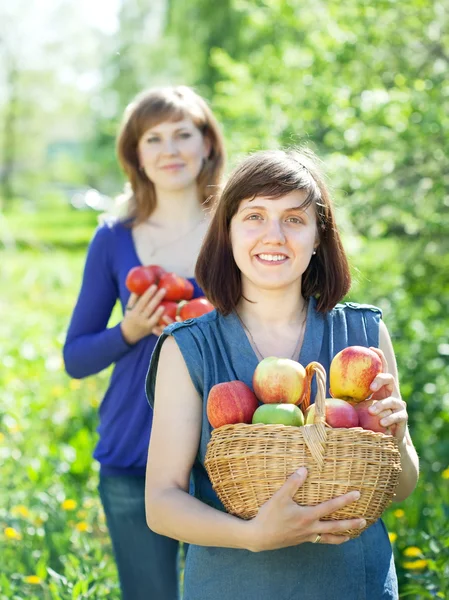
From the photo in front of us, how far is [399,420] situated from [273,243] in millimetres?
485

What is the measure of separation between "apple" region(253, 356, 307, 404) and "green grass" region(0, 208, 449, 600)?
81 centimetres

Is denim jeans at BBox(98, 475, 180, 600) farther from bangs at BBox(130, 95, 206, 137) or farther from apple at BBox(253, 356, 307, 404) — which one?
bangs at BBox(130, 95, 206, 137)

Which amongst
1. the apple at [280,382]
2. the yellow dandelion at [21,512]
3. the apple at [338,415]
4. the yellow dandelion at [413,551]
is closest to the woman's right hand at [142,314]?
the apple at [280,382]

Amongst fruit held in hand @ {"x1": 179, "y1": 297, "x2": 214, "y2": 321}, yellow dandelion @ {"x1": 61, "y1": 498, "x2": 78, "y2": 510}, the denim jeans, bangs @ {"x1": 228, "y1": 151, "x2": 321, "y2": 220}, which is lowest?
yellow dandelion @ {"x1": 61, "y1": 498, "x2": 78, "y2": 510}

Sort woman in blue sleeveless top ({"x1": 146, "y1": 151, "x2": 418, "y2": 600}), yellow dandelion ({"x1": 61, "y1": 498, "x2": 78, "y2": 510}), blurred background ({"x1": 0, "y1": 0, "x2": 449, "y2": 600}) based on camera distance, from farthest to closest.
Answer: yellow dandelion ({"x1": 61, "y1": 498, "x2": 78, "y2": 510}), blurred background ({"x1": 0, "y1": 0, "x2": 449, "y2": 600}), woman in blue sleeveless top ({"x1": 146, "y1": 151, "x2": 418, "y2": 600})

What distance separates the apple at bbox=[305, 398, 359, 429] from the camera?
1776mm

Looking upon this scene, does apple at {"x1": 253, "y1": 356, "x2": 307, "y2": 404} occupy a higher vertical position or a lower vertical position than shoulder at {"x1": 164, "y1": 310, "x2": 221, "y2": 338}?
lower

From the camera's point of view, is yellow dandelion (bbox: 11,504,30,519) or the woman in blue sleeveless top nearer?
the woman in blue sleeveless top

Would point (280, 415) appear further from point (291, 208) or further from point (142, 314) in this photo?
point (142, 314)

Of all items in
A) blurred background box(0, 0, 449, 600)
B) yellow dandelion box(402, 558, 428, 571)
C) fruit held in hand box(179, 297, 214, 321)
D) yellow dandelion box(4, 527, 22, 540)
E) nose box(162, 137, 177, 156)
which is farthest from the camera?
yellow dandelion box(4, 527, 22, 540)

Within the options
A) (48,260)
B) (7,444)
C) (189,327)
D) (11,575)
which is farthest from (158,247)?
(48,260)

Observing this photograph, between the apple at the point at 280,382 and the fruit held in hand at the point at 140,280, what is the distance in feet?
3.43

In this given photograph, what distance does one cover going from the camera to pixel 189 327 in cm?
207

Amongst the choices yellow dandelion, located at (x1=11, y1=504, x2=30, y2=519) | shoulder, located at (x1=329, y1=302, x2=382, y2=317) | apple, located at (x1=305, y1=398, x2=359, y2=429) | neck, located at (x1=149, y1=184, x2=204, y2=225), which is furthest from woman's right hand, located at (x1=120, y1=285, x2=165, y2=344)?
yellow dandelion, located at (x1=11, y1=504, x2=30, y2=519)
